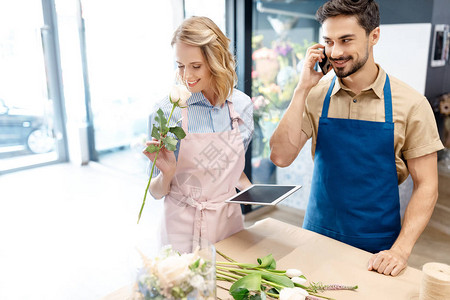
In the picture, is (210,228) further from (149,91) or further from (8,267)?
(149,91)

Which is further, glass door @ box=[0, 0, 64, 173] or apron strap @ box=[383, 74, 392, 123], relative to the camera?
glass door @ box=[0, 0, 64, 173]

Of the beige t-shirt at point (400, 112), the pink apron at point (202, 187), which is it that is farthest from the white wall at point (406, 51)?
the pink apron at point (202, 187)

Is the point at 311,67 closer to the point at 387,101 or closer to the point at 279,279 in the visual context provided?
the point at 387,101

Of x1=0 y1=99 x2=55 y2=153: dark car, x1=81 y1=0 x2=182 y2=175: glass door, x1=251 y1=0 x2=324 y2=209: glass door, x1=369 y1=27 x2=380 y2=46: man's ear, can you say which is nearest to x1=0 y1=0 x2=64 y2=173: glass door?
x1=0 y1=99 x2=55 y2=153: dark car

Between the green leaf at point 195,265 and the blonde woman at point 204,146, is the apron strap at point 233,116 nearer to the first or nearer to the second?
the blonde woman at point 204,146

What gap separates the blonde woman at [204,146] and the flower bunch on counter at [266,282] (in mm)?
327

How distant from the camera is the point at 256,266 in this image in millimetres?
1284

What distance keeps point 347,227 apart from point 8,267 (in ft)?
9.11

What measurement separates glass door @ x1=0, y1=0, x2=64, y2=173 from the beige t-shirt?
4.93 meters

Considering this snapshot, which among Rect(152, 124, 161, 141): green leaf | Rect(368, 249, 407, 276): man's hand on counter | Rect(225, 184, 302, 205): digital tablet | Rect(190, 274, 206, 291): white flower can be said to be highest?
Rect(152, 124, 161, 141): green leaf

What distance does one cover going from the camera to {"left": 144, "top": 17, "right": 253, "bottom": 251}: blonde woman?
1.53m

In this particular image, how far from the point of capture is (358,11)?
1.47 metres

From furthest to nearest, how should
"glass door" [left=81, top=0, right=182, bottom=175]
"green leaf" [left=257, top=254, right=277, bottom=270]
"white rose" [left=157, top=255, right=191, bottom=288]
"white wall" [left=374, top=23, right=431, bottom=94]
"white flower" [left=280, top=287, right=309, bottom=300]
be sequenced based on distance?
"glass door" [left=81, top=0, right=182, bottom=175] < "white wall" [left=374, top=23, right=431, bottom=94] < "green leaf" [left=257, top=254, right=277, bottom=270] < "white flower" [left=280, top=287, right=309, bottom=300] < "white rose" [left=157, top=255, right=191, bottom=288]

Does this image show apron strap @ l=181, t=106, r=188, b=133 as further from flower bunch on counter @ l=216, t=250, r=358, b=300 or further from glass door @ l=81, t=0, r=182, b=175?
glass door @ l=81, t=0, r=182, b=175
